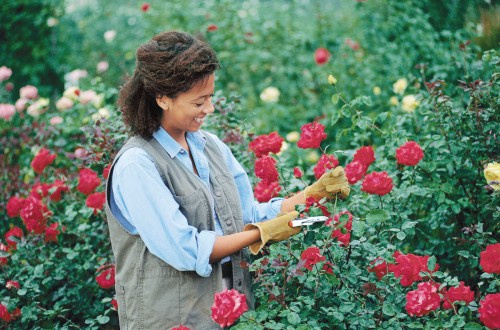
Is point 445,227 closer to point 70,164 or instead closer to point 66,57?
point 70,164

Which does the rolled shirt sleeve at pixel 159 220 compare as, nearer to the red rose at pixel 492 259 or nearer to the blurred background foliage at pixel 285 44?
the red rose at pixel 492 259

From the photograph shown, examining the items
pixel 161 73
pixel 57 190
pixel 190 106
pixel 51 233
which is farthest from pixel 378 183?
pixel 57 190

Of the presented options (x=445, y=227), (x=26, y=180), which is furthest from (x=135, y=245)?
(x=26, y=180)

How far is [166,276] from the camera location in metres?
1.88

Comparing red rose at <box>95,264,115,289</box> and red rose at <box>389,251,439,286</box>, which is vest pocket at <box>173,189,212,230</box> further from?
red rose at <box>95,264,115,289</box>

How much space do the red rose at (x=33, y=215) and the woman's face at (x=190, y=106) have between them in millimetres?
1046

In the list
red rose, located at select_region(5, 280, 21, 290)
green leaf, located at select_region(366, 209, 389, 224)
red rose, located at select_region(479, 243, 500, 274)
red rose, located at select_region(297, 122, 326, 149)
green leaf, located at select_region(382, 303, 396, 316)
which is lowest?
red rose, located at select_region(5, 280, 21, 290)

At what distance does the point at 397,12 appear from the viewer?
181 inches

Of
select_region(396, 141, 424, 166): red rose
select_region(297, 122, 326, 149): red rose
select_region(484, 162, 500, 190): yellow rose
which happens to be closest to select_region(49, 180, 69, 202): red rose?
select_region(297, 122, 326, 149): red rose

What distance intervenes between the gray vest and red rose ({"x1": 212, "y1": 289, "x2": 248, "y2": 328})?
25 cm

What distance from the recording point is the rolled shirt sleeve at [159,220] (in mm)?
1779

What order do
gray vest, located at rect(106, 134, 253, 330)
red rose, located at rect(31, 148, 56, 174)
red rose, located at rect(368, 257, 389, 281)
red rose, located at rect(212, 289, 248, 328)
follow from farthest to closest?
1. red rose, located at rect(31, 148, 56, 174)
2. red rose, located at rect(368, 257, 389, 281)
3. gray vest, located at rect(106, 134, 253, 330)
4. red rose, located at rect(212, 289, 248, 328)

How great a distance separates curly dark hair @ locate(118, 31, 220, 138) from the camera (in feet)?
6.08

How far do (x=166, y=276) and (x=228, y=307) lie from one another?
320 mm
